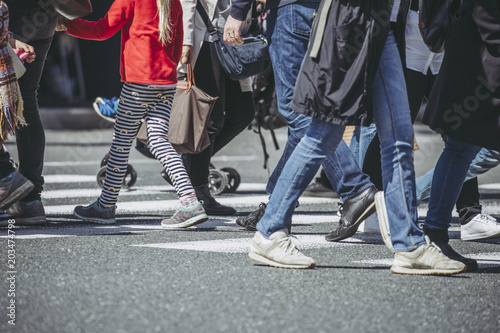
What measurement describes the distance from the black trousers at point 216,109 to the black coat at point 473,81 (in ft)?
7.58

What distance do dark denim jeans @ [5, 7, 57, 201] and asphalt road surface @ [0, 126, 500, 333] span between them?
15.7 inches

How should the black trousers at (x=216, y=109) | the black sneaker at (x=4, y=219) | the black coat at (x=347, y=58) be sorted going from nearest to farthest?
1. the black coat at (x=347, y=58)
2. the black sneaker at (x=4, y=219)
3. the black trousers at (x=216, y=109)

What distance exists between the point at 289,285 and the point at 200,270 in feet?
1.61

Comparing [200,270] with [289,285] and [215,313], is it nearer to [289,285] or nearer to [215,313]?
[289,285]

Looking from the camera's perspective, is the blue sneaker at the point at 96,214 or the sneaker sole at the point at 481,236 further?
the blue sneaker at the point at 96,214

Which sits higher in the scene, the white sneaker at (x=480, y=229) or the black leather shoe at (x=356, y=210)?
the black leather shoe at (x=356, y=210)

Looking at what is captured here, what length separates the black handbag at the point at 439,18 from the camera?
4.37 meters

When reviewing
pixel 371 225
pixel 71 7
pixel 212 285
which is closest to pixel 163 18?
pixel 71 7

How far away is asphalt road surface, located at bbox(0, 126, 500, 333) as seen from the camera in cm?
319

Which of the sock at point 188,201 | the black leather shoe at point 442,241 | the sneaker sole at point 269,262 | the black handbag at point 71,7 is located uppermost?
the black handbag at point 71,7

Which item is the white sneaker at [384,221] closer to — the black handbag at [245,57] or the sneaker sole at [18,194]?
the black handbag at [245,57]

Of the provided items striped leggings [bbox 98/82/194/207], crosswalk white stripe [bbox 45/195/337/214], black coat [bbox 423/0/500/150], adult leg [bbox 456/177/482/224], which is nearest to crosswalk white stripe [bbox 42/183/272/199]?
crosswalk white stripe [bbox 45/195/337/214]

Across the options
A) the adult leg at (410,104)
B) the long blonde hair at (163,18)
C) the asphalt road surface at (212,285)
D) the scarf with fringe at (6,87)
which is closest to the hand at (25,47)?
the scarf with fringe at (6,87)

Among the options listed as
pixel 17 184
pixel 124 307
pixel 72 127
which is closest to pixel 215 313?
pixel 124 307
